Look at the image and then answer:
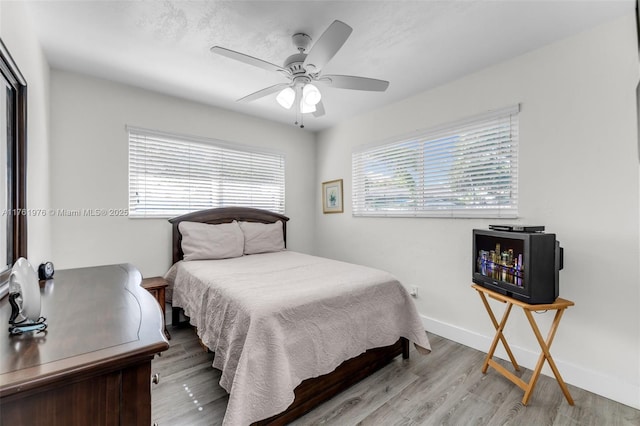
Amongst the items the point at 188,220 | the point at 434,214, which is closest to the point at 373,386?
the point at 434,214

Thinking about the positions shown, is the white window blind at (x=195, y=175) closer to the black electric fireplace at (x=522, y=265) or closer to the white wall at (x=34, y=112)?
the white wall at (x=34, y=112)

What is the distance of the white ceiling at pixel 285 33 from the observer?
1.80m

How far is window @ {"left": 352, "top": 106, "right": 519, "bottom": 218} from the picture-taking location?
2486 millimetres

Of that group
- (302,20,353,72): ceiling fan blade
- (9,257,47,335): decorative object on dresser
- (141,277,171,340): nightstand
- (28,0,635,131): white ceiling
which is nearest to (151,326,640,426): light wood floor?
(141,277,171,340): nightstand

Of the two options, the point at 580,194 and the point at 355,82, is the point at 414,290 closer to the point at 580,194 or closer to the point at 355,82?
the point at 580,194

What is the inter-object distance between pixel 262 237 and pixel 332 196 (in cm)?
125

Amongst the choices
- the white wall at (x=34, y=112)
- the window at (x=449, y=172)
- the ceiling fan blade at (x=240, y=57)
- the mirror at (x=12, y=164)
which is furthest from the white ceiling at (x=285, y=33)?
the mirror at (x=12, y=164)

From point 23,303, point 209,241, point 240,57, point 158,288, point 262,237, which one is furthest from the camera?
point 262,237

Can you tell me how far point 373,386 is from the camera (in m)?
2.10

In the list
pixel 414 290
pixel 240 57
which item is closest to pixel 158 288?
pixel 240 57

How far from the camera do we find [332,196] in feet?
13.9

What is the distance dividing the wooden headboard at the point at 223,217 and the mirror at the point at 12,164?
150 cm

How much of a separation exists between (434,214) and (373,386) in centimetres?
172

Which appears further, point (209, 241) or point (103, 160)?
point (209, 241)
